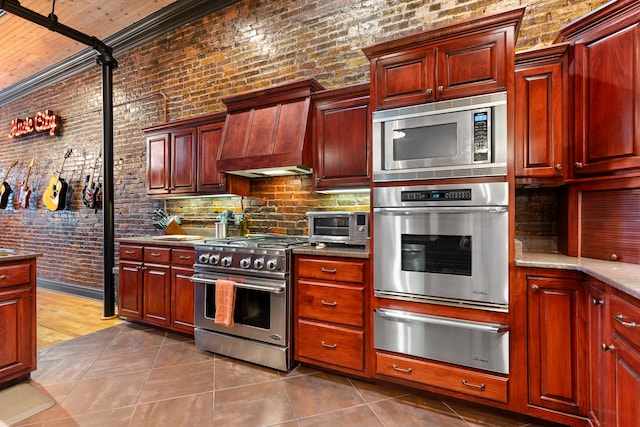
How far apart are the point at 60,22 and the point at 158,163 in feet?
8.16

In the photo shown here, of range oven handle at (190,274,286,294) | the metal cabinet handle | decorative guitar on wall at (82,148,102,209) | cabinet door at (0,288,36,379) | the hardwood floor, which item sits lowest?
the hardwood floor

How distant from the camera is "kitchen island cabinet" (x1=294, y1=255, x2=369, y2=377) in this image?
2328 mm

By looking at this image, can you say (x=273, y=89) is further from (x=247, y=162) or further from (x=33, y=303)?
(x=33, y=303)

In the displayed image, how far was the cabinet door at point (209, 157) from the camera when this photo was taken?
3482 millimetres

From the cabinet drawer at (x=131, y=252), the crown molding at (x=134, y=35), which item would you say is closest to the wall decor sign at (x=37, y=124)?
the crown molding at (x=134, y=35)

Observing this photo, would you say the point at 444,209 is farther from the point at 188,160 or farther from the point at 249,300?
the point at 188,160

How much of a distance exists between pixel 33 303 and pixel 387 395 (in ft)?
9.09

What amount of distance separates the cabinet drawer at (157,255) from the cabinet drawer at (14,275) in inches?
42.5

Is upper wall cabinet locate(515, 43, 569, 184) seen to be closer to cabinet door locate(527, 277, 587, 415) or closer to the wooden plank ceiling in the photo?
cabinet door locate(527, 277, 587, 415)

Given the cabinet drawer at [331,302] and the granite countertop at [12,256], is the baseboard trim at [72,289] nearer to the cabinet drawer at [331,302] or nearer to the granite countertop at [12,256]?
the granite countertop at [12,256]

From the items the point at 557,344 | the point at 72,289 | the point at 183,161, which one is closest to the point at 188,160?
the point at 183,161

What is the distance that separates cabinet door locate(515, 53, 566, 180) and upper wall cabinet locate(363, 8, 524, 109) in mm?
281

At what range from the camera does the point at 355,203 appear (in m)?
3.05

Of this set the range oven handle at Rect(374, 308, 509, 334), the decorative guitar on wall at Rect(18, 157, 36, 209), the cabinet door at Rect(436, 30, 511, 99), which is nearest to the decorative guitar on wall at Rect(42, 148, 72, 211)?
the decorative guitar on wall at Rect(18, 157, 36, 209)
